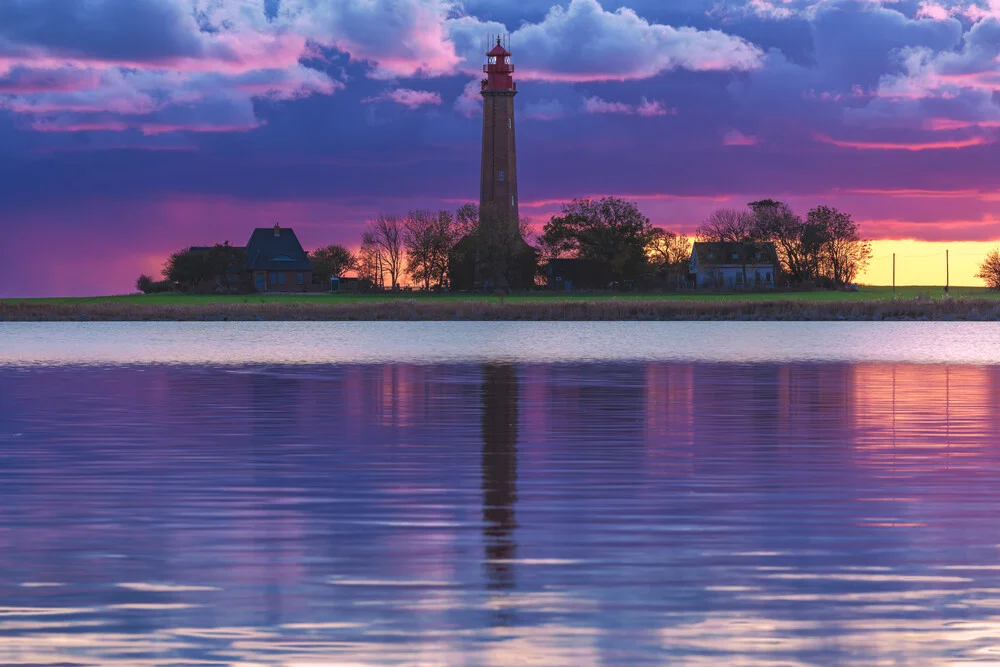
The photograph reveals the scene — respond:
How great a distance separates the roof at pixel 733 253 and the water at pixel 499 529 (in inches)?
4792

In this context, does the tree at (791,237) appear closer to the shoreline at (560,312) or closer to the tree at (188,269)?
the shoreline at (560,312)

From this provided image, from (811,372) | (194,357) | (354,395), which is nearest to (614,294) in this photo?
(194,357)

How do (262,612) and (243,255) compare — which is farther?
(243,255)

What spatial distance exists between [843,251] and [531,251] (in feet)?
111

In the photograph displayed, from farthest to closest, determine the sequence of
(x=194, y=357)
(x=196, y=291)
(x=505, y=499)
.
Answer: (x=196, y=291) → (x=194, y=357) → (x=505, y=499)

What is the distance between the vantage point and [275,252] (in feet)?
510

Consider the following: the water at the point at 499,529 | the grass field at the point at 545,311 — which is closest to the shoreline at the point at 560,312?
the grass field at the point at 545,311

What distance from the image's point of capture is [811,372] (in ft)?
128

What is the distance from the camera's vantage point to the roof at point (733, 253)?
150125mm

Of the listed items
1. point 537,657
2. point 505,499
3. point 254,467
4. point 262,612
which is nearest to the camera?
point 537,657

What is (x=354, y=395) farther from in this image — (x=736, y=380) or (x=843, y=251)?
(x=843, y=251)

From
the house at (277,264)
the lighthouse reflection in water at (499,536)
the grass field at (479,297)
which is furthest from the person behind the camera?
the house at (277,264)

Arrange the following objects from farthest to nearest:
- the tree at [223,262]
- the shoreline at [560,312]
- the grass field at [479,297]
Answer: the tree at [223,262] → the grass field at [479,297] → the shoreline at [560,312]

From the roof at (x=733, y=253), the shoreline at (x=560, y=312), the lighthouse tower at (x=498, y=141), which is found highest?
the lighthouse tower at (x=498, y=141)
